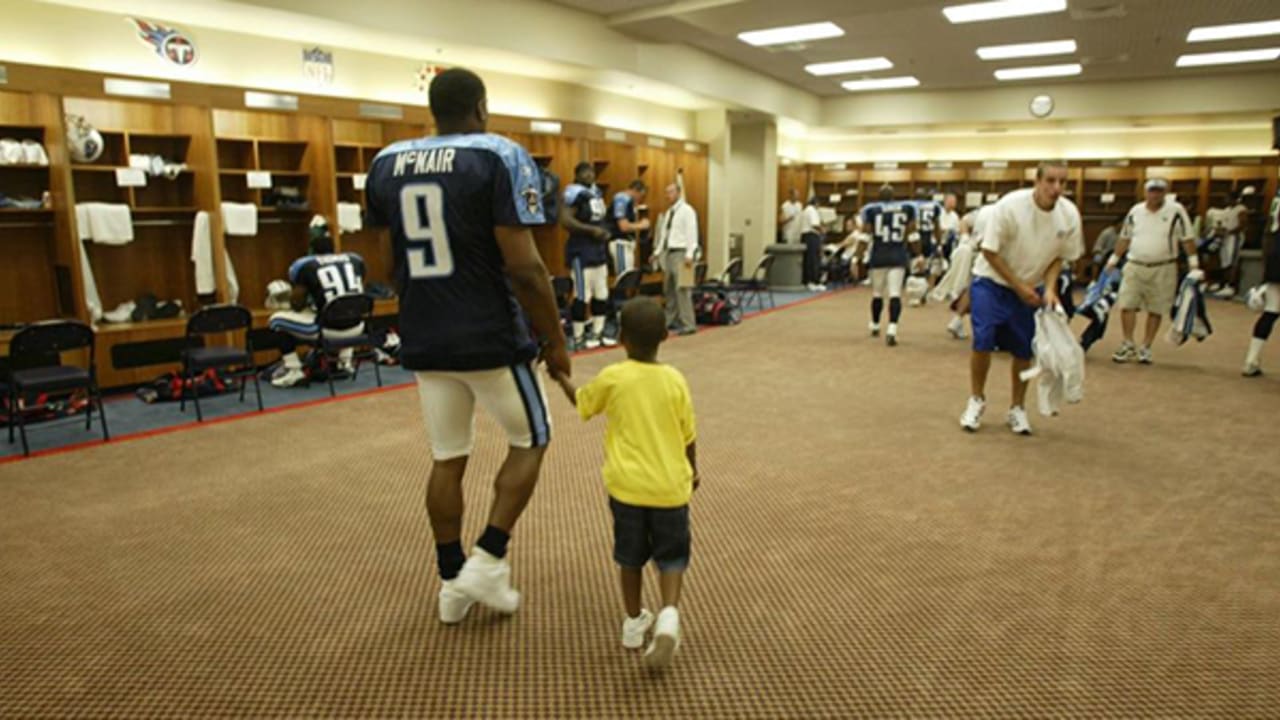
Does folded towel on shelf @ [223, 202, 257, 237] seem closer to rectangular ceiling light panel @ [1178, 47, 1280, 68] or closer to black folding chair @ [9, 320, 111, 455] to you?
black folding chair @ [9, 320, 111, 455]

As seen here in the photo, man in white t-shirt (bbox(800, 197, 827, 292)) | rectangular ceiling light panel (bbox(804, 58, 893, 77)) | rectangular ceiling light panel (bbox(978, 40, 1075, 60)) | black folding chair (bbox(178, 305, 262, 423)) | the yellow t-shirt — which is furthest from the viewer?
man in white t-shirt (bbox(800, 197, 827, 292))

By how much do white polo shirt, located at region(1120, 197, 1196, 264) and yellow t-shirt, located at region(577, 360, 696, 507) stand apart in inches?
247

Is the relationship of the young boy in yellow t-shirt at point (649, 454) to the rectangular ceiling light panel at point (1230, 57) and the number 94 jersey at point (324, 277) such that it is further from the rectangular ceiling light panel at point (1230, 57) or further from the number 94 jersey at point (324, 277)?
the rectangular ceiling light panel at point (1230, 57)

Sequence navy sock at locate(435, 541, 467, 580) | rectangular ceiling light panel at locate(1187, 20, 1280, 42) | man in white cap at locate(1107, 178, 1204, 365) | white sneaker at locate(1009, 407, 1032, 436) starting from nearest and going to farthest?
navy sock at locate(435, 541, 467, 580)
white sneaker at locate(1009, 407, 1032, 436)
man in white cap at locate(1107, 178, 1204, 365)
rectangular ceiling light panel at locate(1187, 20, 1280, 42)

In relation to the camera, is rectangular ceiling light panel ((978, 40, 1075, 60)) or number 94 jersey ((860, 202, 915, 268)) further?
rectangular ceiling light panel ((978, 40, 1075, 60))

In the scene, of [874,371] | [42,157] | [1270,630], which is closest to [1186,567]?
[1270,630]

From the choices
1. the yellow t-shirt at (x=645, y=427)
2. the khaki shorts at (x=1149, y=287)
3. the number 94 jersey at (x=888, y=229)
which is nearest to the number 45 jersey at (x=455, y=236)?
the yellow t-shirt at (x=645, y=427)

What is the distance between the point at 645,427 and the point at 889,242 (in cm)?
627

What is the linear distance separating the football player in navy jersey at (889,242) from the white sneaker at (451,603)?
6.29 m

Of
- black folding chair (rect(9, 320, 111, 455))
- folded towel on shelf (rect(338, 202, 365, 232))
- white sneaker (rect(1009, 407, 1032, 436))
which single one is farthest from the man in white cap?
black folding chair (rect(9, 320, 111, 455))

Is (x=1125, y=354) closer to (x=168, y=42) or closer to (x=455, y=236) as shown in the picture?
(x=455, y=236)

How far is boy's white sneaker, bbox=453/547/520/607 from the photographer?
7.77 ft

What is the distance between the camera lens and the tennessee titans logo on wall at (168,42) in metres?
6.67

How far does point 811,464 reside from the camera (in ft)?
13.7
